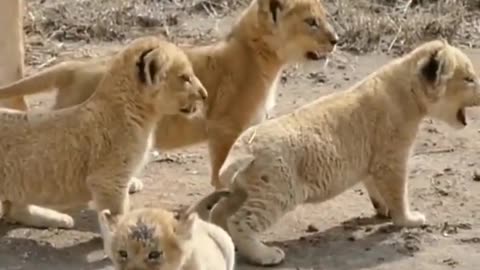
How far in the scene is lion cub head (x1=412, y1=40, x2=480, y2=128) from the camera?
7.73m

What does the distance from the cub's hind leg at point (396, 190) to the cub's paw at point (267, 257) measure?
2.28 ft

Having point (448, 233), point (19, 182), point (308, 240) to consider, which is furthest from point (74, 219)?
point (448, 233)

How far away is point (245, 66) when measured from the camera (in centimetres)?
827

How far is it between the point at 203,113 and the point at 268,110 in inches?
18.0

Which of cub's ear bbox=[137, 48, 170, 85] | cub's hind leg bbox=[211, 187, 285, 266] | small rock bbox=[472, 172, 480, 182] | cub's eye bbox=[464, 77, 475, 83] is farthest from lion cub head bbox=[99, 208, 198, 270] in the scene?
small rock bbox=[472, 172, 480, 182]

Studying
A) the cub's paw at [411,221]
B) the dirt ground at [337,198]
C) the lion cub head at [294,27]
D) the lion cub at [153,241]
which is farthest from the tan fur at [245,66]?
the lion cub at [153,241]

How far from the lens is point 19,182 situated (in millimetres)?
7383

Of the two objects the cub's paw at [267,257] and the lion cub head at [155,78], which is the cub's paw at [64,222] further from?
the cub's paw at [267,257]

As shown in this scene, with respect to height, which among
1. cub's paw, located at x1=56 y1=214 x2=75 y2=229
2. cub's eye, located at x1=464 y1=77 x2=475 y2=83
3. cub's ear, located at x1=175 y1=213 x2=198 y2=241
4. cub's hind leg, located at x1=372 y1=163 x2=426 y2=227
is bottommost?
cub's paw, located at x1=56 y1=214 x2=75 y2=229

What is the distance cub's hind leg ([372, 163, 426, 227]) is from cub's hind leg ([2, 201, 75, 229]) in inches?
59.6

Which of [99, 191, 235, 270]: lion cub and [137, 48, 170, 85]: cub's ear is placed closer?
[99, 191, 235, 270]: lion cub

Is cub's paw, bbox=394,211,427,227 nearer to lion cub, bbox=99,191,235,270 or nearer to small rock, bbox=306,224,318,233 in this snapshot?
small rock, bbox=306,224,318,233

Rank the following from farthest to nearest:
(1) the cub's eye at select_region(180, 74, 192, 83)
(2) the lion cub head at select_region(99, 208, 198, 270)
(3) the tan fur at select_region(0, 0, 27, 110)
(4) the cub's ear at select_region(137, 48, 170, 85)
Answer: (3) the tan fur at select_region(0, 0, 27, 110)
(1) the cub's eye at select_region(180, 74, 192, 83)
(4) the cub's ear at select_region(137, 48, 170, 85)
(2) the lion cub head at select_region(99, 208, 198, 270)

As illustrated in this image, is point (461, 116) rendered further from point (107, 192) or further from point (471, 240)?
point (107, 192)
